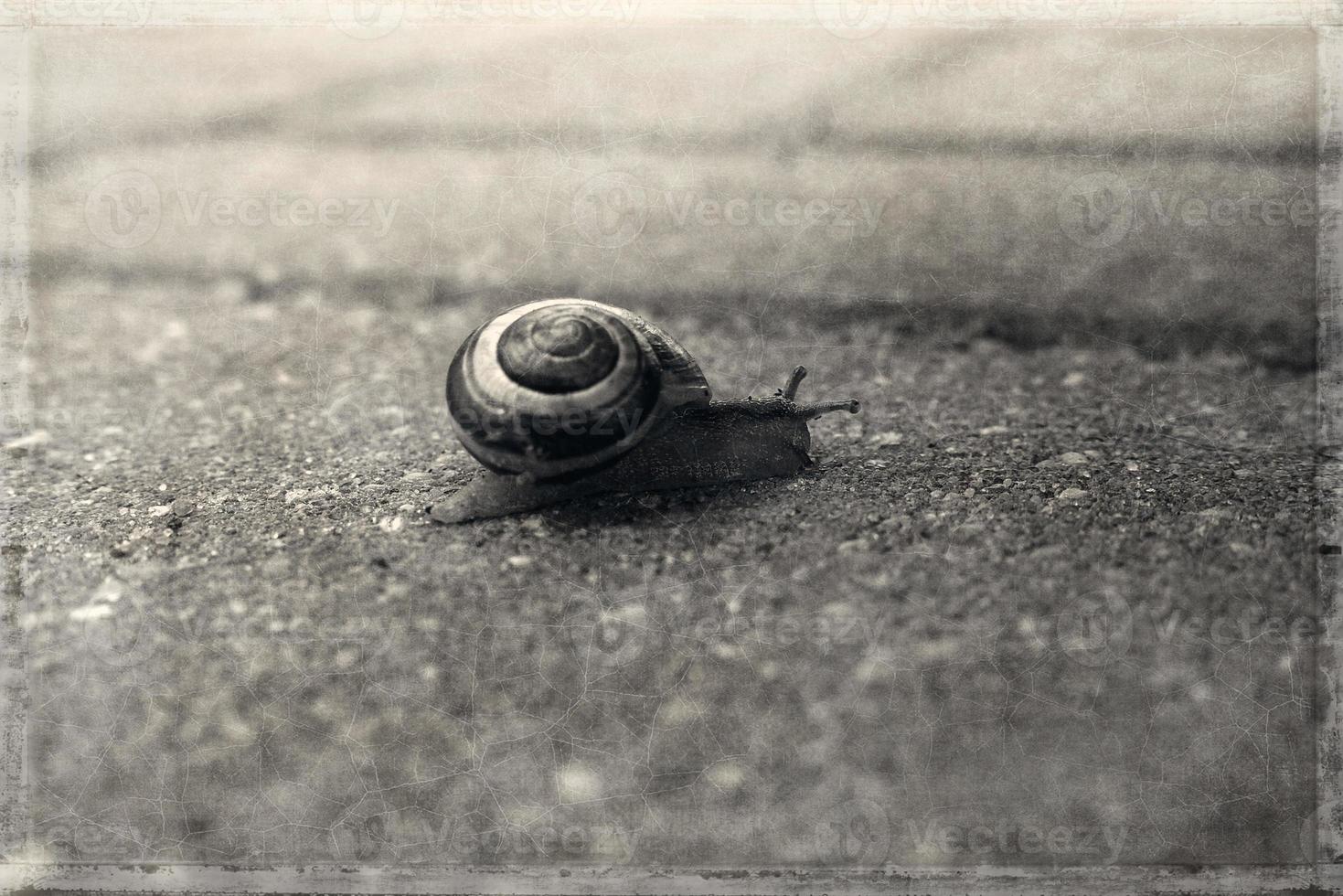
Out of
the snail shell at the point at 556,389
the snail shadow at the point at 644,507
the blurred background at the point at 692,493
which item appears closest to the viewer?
the blurred background at the point at 692,493

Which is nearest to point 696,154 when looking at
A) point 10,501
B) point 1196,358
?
point 1196,358

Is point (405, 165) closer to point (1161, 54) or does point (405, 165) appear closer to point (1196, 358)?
point (1161, 54)

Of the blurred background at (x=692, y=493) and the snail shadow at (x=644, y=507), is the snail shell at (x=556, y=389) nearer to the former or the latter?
the snail shadow at (x=644, y=507)

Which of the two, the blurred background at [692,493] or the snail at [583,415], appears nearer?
the blurred background at [692,493]

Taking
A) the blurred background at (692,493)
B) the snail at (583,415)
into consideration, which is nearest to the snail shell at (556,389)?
the snail at (583,415)

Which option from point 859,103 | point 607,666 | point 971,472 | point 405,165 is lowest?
point 607,666

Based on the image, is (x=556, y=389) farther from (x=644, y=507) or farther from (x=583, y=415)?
(x=644, y=507)

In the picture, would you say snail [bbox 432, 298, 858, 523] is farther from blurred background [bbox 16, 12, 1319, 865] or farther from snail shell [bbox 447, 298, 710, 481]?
blurred background [bbox 16, 12, 1319, 865]

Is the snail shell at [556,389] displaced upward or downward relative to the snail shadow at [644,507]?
upward
